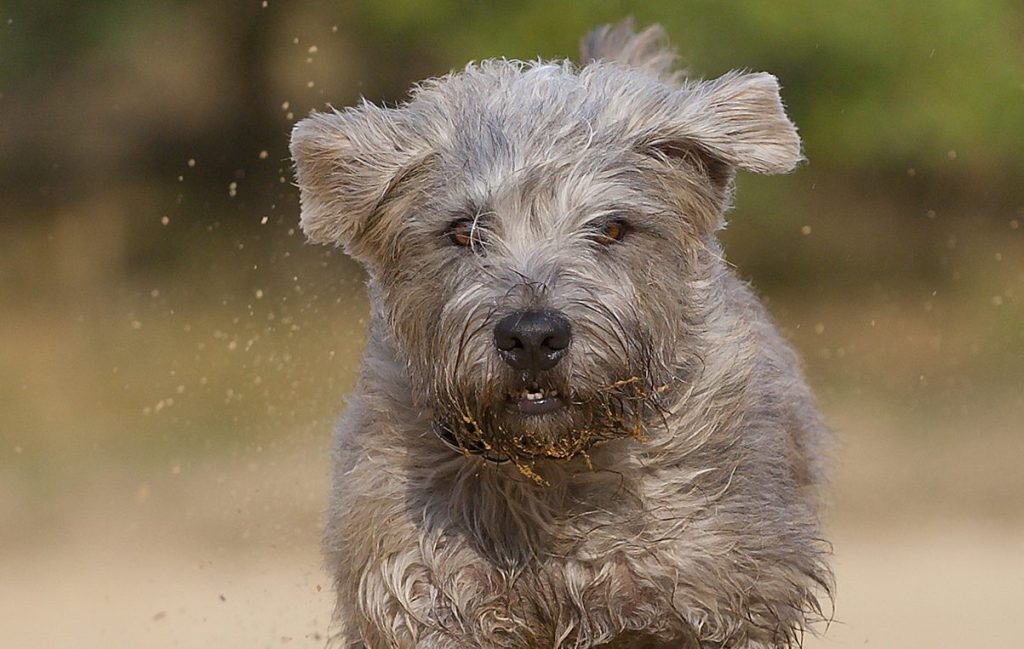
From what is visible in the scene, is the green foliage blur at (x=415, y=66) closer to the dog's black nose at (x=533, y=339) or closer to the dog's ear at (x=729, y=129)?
the dog's ear at (x=729, y=129)

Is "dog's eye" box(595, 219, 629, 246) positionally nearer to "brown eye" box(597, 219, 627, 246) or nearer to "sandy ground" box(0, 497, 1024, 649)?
"brown eye" box(597, 219, 627, 246)

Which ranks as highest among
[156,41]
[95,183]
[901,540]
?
[156,41]

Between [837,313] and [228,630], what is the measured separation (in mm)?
8004

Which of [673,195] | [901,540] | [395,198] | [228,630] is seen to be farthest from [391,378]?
[901,540]

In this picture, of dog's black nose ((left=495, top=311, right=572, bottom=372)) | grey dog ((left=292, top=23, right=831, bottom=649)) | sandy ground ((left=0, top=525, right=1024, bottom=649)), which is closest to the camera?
dog's black nose ((left=495, top=311, right=572, bottom=372))

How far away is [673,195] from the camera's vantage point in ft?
17.8

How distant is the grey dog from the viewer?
203 inches

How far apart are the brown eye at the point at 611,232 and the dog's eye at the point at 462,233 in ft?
1.12

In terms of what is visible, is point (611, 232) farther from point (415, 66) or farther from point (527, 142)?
point (415, 66)

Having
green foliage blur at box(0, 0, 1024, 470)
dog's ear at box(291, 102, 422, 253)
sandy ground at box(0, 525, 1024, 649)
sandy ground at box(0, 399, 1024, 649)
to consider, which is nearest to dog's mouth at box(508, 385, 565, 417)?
dog's ear at box(291, 102, 422, 253)

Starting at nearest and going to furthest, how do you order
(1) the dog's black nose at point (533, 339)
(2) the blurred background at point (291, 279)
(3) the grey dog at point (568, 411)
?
(1) the dog's black nose at point (533, 339) → (3) the grey dog at point (568, 411) → (2) the blurred background at point (291, 279)

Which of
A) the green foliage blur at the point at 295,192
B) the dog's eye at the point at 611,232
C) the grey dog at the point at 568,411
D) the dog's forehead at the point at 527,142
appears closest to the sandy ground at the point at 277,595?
the green foliage blur at the point at 295,192

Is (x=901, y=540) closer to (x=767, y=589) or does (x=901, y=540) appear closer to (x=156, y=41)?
(x=767, y=589)

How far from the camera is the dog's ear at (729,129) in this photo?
5.43 meters
